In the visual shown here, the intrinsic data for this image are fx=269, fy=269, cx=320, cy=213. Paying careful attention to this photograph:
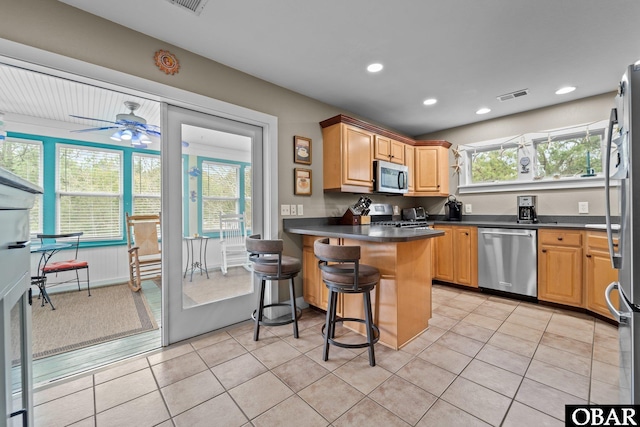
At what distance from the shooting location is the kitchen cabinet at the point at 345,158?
10.4 ft

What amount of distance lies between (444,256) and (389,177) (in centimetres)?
141

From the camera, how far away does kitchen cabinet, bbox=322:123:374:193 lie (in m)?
3.18

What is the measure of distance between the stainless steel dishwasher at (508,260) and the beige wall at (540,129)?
28.9 inches

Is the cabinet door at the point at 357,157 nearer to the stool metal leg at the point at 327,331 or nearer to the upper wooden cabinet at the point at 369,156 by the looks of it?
the upper wooden cabinet at the point at 369,156

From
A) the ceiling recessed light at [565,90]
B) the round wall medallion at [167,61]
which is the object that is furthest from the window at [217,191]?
the ceiling recessed light at [565,90]

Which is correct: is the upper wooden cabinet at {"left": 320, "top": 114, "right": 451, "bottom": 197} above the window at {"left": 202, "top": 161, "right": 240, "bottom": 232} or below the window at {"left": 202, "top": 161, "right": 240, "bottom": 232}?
above

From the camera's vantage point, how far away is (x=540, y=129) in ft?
11.8

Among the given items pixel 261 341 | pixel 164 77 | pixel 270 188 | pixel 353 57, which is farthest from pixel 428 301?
pixel 164 77

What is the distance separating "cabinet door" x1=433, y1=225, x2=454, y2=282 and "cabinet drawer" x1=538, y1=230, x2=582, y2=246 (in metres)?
1.02

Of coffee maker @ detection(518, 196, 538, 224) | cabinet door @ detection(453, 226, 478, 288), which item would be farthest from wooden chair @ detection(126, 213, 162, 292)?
coffee maker @ detection(518, 196, 538, 224)

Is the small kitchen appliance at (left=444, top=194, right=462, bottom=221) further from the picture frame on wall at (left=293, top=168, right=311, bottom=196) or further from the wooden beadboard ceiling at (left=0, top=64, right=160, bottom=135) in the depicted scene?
the wooden beadboard ceiling at (left=0, top=64, right=160, bottom=135)

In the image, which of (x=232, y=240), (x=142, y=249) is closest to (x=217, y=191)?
(x=232, y=240)

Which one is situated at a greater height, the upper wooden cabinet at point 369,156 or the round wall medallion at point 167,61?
the round wall medallion at point 167,61

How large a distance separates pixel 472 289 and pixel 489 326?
1.19 meters
